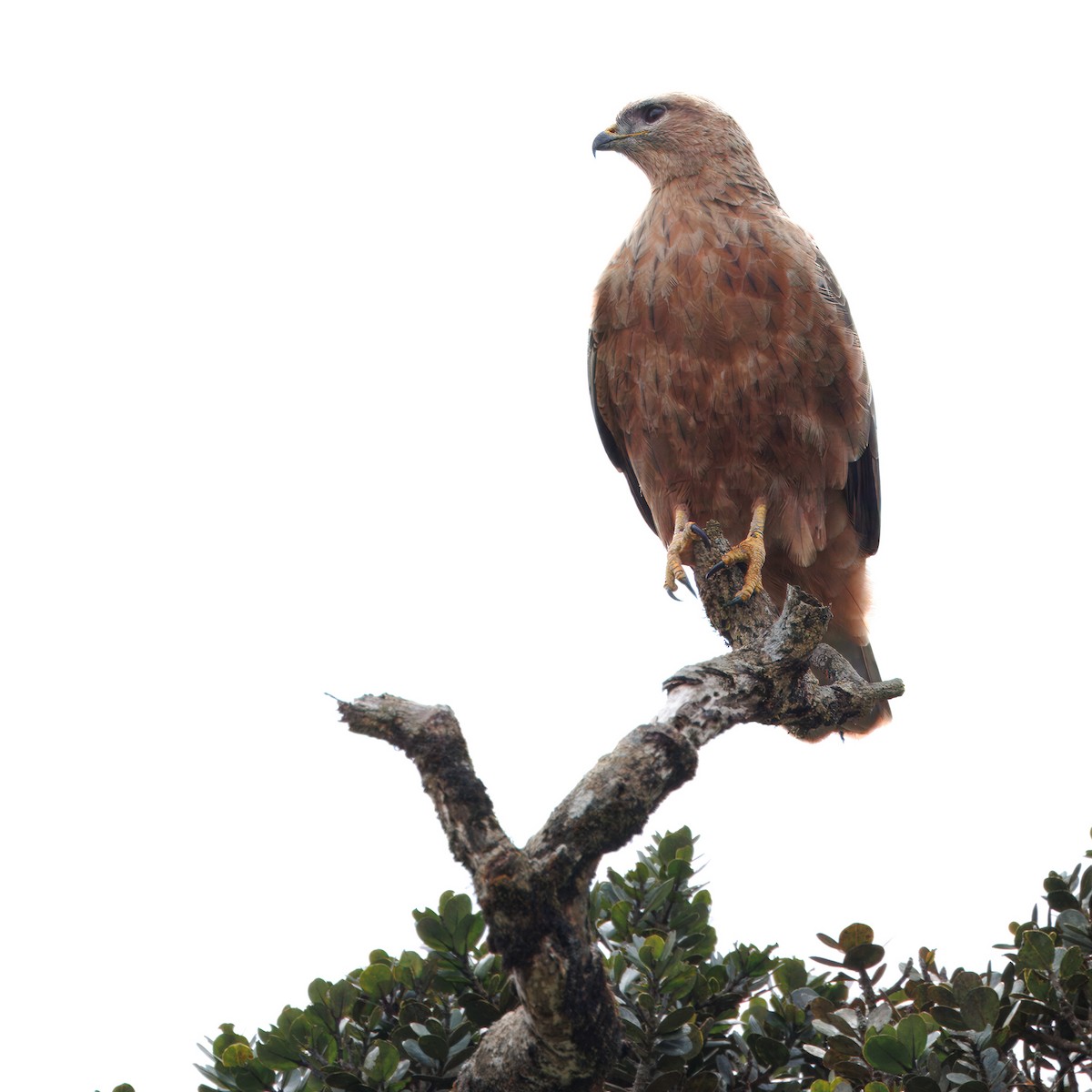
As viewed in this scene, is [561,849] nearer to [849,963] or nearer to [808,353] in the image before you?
[849,963]

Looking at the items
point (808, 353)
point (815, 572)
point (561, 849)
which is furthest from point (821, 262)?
point (561, 849)

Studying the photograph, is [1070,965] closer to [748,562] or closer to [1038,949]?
[1038,949]

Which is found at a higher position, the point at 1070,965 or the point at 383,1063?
the point at 1070,965

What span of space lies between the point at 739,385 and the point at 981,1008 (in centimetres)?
265

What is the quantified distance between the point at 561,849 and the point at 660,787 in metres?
0.34

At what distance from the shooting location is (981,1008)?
7.86 ft

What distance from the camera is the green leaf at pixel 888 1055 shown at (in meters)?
2.31

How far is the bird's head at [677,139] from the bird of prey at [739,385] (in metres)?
0.21

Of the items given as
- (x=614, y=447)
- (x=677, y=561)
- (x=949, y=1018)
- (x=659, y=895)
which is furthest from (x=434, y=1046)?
(x=614, y=447)

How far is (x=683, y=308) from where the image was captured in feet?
15.4

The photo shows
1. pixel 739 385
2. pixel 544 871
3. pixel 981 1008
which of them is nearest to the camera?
pixel 544 871

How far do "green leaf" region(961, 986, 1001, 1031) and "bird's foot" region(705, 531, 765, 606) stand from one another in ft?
5.89

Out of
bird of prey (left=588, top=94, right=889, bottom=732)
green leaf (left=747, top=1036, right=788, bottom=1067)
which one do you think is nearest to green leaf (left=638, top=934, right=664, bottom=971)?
green leaf (left=747, top=1036, right=788, bottom=1067)

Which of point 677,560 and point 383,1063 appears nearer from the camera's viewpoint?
point 383,1063
